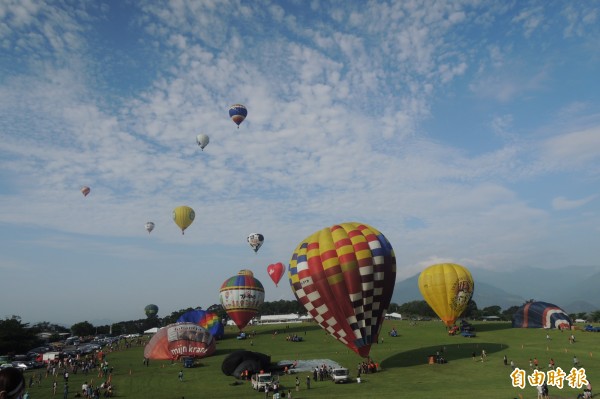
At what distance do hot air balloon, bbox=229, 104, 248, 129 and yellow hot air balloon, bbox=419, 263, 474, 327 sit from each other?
2950 cm

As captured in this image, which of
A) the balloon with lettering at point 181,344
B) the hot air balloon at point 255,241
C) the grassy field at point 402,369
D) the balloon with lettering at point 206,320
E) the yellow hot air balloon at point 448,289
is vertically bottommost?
the grassy field at point 402,369

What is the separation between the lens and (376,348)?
44500 millimetres

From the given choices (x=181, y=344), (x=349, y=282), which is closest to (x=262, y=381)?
(x=349, y=282)

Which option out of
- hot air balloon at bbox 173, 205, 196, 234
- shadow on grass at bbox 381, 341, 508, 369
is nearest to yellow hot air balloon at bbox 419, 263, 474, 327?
shadow on grass at bbox 381, 341, 508, 369

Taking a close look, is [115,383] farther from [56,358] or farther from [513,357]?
[513,357]

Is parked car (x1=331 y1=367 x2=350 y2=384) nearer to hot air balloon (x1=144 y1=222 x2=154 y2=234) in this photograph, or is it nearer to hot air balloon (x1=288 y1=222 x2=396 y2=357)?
hot air balloon (x1=288 y1=222 x2=396 y2=357)

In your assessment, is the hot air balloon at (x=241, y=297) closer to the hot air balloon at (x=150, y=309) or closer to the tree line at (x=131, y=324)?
the tree line at (x=131, y=324)

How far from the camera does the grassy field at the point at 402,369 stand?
85.7 ft

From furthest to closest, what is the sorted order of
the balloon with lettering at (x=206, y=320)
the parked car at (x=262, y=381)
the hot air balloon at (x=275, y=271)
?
the hot air balloon at (x=275, y=271), the balloon with lettering at (x=206, y=320), the parked car at (x=262, y=381)

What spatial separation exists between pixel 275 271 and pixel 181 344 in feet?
112

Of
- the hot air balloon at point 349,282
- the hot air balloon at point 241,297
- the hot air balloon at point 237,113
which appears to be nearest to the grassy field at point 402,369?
the hot air balloon at point 349,282

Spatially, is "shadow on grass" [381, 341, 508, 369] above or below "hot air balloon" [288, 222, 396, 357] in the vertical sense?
below

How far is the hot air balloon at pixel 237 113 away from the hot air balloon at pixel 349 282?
2892 centimetres

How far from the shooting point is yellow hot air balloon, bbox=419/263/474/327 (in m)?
51.2
